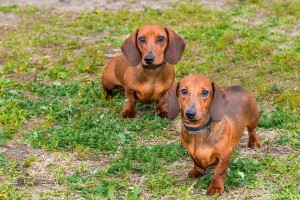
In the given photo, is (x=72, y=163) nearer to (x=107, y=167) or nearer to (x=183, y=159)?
(x=107, y=167)

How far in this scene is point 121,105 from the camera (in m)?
6.83

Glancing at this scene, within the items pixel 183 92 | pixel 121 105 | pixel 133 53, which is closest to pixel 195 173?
pixel 183 92

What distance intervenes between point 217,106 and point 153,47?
57.9 inches

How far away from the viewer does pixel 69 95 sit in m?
7.05

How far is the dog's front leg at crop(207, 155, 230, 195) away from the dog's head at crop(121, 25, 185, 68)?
60.3 inches

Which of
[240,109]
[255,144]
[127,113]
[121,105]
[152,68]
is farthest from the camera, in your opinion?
[121,105]

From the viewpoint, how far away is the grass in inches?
204

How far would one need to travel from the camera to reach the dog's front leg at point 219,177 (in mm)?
4895

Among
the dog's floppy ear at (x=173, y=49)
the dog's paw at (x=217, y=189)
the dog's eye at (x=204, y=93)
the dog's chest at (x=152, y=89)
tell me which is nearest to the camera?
the dog's eye at (x=204, y=93)

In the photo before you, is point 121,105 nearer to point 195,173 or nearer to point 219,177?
point 195,173

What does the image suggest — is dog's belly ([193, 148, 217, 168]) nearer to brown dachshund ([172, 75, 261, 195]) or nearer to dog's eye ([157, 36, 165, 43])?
brown dachshund ([172, 75, 261, 195])

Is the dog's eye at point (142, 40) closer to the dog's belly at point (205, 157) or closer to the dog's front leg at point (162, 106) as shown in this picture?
Answer: the dog's front leg at point (162, 106)

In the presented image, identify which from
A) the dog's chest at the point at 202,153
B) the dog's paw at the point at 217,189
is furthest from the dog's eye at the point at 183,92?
the dog's paw at the point at 217,189

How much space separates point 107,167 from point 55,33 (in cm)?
402
